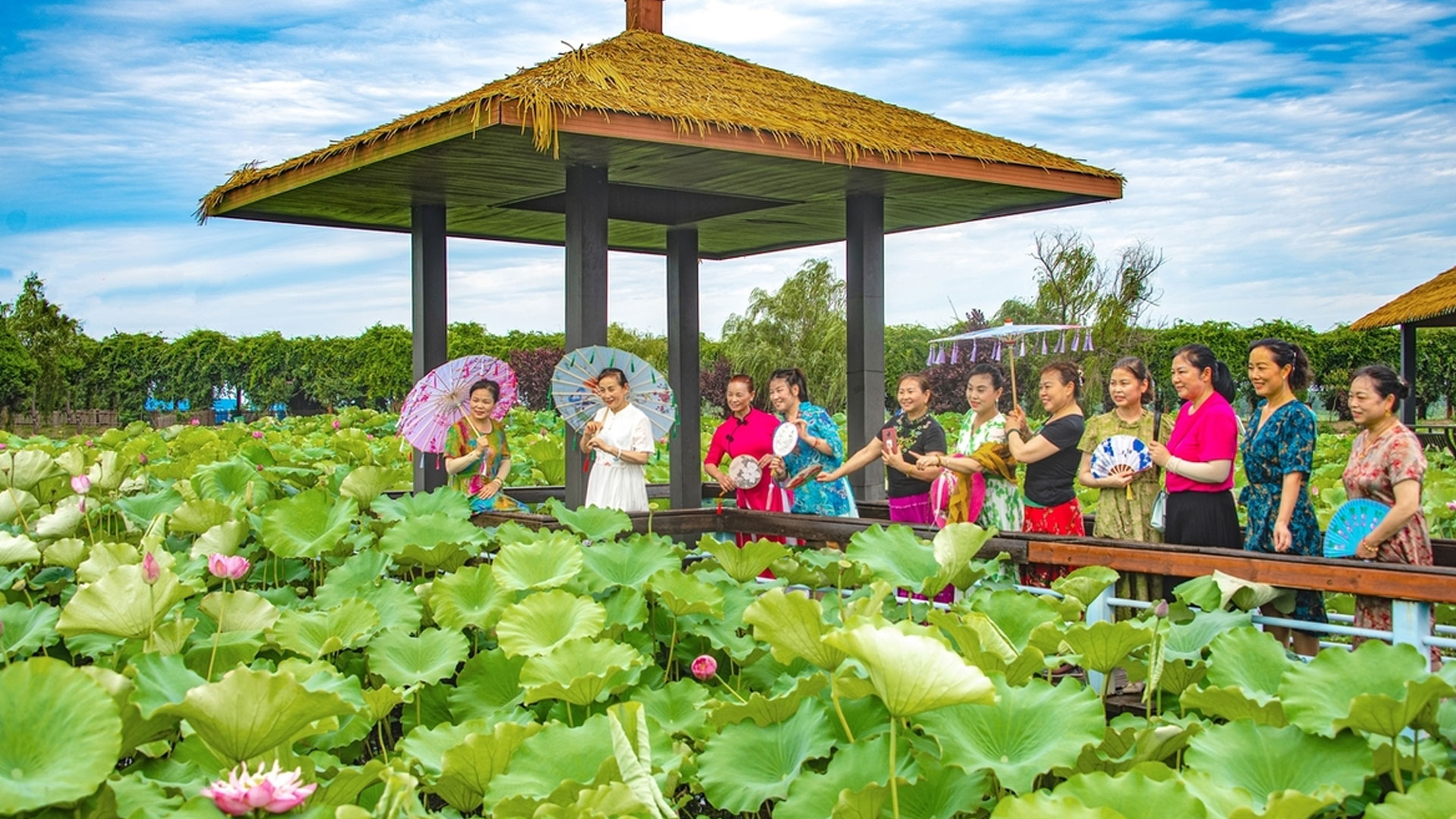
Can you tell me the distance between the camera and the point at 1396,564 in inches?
150

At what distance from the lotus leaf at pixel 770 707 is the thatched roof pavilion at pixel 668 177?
3.50m

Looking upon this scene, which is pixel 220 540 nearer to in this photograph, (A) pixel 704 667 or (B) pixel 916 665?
(A) pixel 704 667

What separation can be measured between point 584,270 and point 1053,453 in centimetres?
265

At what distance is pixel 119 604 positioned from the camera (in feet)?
9.05

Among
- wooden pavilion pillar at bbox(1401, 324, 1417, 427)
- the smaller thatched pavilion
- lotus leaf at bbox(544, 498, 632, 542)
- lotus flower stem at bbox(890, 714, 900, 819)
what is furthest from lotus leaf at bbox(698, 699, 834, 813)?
wooden pavilion pillar at bbox(1401, 324, 1417, 427)

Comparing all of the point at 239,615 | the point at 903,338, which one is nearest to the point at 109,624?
the point at 239,615

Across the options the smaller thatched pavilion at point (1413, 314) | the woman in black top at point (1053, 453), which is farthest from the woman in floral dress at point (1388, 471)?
the smaller thatched pavilion at point (1413, 314)

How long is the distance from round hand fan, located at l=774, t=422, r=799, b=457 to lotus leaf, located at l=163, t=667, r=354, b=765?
4.15 meters

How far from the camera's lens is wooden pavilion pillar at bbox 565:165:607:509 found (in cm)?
663

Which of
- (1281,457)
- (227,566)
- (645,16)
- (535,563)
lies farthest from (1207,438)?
(645,16)

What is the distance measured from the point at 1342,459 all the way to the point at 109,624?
12.3 m

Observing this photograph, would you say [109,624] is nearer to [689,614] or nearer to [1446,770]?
[689,614]

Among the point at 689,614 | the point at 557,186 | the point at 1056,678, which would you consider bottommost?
the point at 1056,678

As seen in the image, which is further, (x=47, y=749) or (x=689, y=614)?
(x=689, y=614)
